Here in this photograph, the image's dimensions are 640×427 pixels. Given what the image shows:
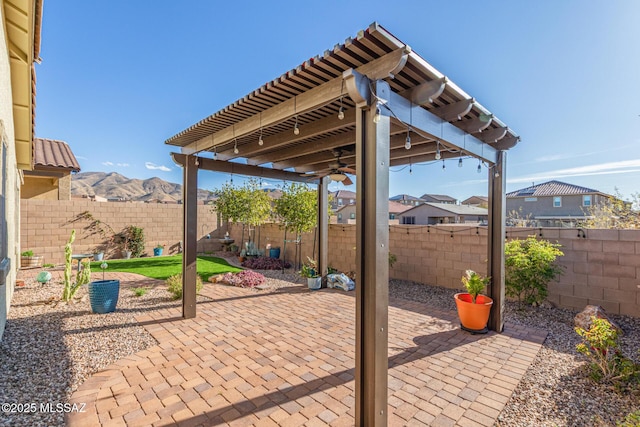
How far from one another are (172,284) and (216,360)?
3.07 m

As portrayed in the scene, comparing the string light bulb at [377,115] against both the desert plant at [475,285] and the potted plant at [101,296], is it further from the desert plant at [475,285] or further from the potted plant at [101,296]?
the potted plant at [101,296]

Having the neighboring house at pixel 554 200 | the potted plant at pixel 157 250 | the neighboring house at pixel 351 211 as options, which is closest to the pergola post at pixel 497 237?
the potted plant at pixel 157 250

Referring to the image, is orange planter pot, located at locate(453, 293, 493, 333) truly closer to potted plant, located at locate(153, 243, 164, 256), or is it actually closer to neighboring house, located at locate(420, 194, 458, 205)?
potted plant, located at locate(153, 243, 164, 256)

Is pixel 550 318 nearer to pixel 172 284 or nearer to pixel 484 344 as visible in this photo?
pixel 484 344

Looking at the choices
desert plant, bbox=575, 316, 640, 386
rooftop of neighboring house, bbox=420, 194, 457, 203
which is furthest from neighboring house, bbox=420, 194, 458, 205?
desert plant, bbox=575, 316, 640, 386

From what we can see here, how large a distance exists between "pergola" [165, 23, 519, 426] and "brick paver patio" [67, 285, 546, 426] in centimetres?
52

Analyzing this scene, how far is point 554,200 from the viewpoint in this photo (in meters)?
25.2

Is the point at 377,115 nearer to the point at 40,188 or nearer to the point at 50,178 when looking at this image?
the point at 50,178

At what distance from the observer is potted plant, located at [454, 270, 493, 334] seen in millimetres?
4125

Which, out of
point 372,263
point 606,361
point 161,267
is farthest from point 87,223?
point 606,361

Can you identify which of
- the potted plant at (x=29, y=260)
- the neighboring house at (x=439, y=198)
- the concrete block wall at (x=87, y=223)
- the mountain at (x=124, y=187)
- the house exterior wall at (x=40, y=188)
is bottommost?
the potted plant at (x=29, y=260)

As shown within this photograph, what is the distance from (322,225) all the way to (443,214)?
80.5 ft

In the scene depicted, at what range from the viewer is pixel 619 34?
216 inches

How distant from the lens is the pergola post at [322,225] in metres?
7.23
